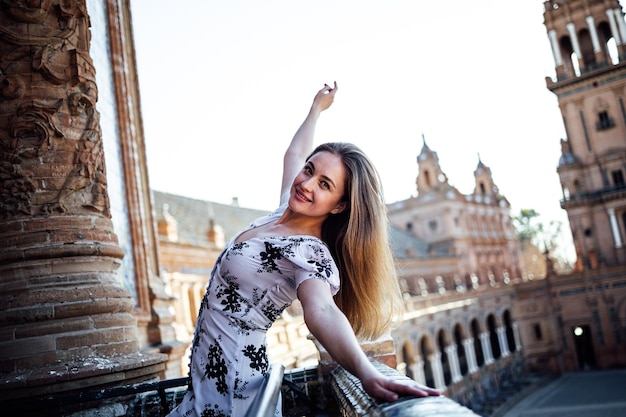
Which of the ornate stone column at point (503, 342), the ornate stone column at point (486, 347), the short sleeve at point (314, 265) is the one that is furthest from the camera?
the ornate stone column at point (503, 342)

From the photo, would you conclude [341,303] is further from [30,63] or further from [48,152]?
[30,63]

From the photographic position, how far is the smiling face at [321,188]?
2.46 m

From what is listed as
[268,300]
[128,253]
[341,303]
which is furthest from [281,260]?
[128,253]

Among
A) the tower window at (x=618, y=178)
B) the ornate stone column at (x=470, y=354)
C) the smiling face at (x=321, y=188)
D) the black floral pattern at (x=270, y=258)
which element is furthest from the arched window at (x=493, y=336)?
the black floral pattern at (x=270, y=258)

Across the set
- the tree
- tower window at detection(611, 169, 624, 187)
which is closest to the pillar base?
tower window at detection(611, 169, 624, 187)

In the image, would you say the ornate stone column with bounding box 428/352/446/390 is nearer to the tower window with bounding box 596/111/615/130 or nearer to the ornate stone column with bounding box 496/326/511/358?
the ornate stone column with bounding box 496/326/511/358

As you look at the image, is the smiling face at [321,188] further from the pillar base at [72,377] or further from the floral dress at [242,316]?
the pillar base at [72,377]

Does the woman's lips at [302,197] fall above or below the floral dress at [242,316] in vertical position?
above

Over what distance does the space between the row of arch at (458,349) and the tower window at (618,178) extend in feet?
41.3

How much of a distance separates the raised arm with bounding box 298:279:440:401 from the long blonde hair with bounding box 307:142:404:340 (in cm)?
35

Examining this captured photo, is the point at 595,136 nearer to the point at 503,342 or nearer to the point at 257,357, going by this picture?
the point at 503,342

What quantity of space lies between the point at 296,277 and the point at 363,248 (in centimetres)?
37

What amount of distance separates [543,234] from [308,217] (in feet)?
305

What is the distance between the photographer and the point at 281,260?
2.34 m
